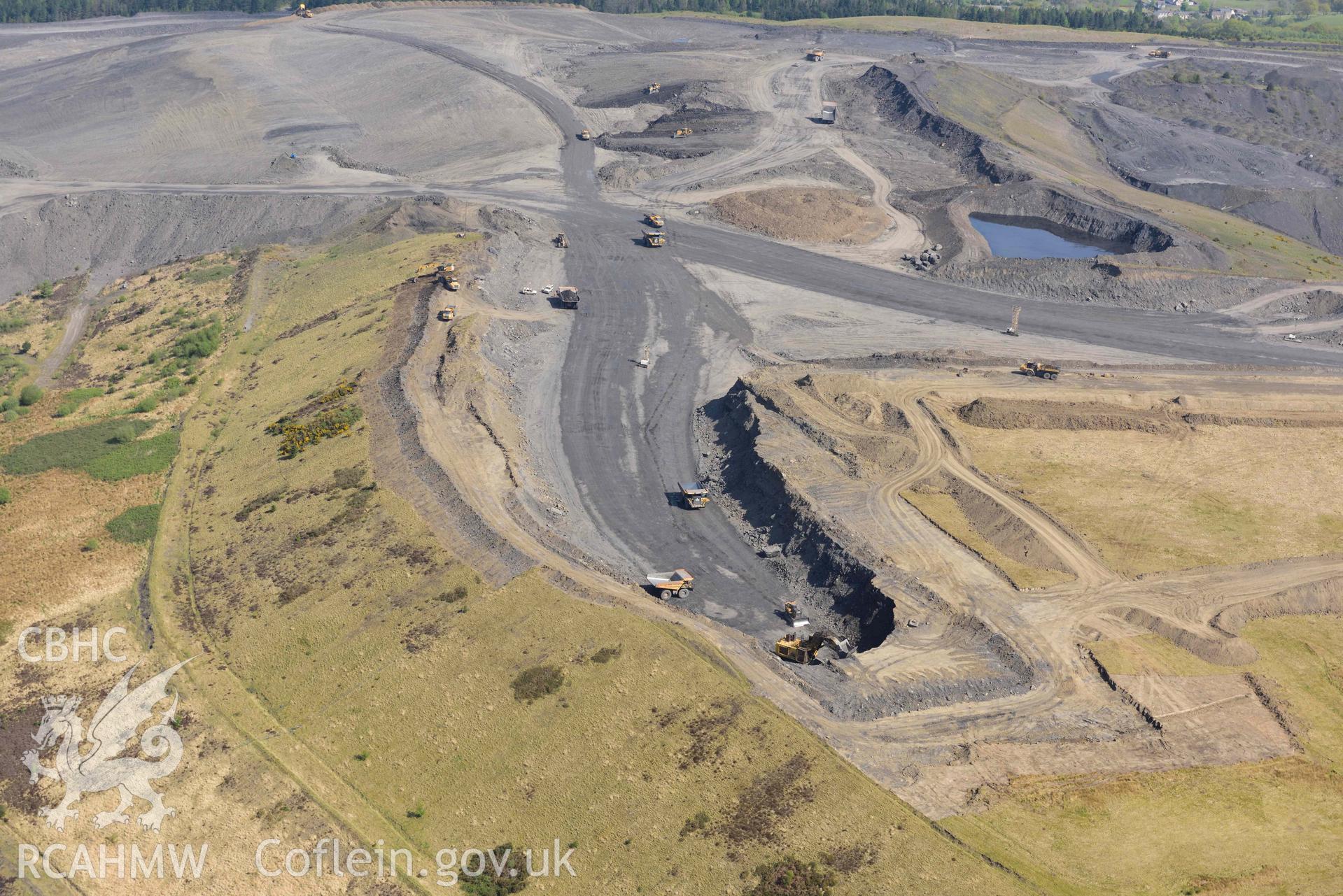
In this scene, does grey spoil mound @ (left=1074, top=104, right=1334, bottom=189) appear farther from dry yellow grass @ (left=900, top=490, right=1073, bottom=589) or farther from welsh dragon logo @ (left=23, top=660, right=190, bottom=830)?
welsh dragon logo @ (left=23, top=660, right=190, bottom=830)

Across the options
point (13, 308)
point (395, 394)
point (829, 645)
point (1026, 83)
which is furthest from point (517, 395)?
point (1026, 83)

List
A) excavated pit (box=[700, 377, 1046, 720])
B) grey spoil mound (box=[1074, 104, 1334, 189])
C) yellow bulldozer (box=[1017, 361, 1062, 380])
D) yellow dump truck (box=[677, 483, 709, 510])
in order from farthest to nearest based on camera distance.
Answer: grey spoil mound (box=[1074, 104, 1334, 189])
yellow bulldozer (box=[1017, 361, 1062, 380])
yellow dump truck (box=[677, 483, 709, 510])
excavated pit (box=[700, 377, 1046, 720])

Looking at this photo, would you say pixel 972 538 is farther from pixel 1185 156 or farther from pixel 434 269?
pixel 1185 156

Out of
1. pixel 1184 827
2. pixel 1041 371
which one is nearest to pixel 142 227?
pixel 1041 371

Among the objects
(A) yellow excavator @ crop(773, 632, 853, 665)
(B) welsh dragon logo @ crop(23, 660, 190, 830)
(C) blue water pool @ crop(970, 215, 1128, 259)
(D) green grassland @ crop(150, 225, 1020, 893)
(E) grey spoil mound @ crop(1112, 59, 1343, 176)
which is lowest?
(B) welsh dragon logo @ crop(23, 660, 190, 830)

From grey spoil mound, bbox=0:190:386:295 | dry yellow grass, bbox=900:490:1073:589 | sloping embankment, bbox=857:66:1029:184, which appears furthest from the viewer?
sloping embankment, bbox=857:66:1029:184

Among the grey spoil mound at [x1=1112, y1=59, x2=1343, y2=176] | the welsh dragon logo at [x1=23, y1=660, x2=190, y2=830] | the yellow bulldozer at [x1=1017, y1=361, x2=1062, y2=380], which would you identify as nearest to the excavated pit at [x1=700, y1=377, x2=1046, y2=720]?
the yellow bulldozer at [x1=1017, y1=361, x2=1062, y2=380]
